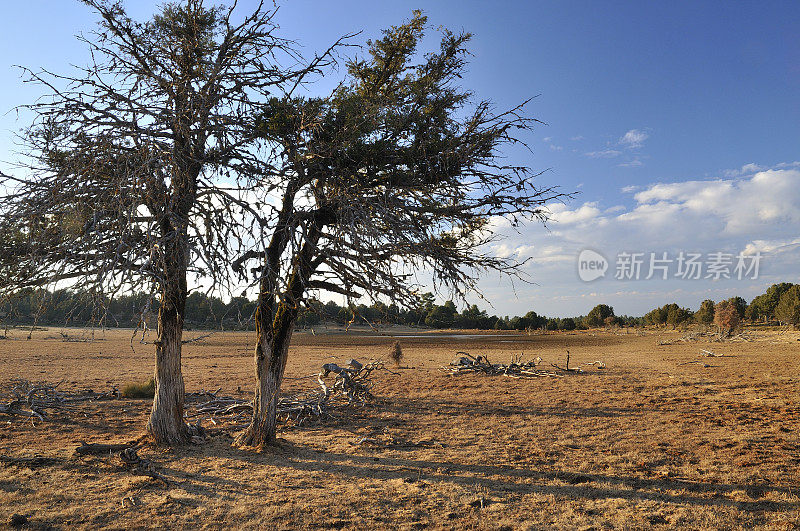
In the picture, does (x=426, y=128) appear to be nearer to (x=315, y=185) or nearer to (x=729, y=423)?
(x=315, y=185)

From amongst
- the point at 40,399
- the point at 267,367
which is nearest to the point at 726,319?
the point at 267,367

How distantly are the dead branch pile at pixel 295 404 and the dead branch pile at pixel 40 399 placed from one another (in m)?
3.22

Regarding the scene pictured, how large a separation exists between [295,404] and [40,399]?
311 inches

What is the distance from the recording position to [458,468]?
8008 millimetres

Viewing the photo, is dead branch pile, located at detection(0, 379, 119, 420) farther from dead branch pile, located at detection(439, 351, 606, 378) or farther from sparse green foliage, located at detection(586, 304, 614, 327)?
sparse green foliage, located at detection(586, 304, 614, 327)

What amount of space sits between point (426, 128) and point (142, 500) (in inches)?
296

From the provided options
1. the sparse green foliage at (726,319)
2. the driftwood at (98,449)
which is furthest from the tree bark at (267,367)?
the sparse green foliage at (726,319)

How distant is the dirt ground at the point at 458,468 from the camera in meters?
5.96

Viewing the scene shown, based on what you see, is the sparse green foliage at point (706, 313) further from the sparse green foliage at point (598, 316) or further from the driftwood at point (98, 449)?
the driftwood at point (98, 449)

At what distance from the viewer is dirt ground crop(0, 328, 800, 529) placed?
5.96 meters

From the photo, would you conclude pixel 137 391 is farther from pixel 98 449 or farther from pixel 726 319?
pixel 726 319

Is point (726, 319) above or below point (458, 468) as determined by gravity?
above

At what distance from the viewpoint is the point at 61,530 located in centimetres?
552

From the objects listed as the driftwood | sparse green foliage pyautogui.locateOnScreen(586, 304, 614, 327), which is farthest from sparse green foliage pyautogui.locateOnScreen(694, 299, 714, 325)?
the driftwood
